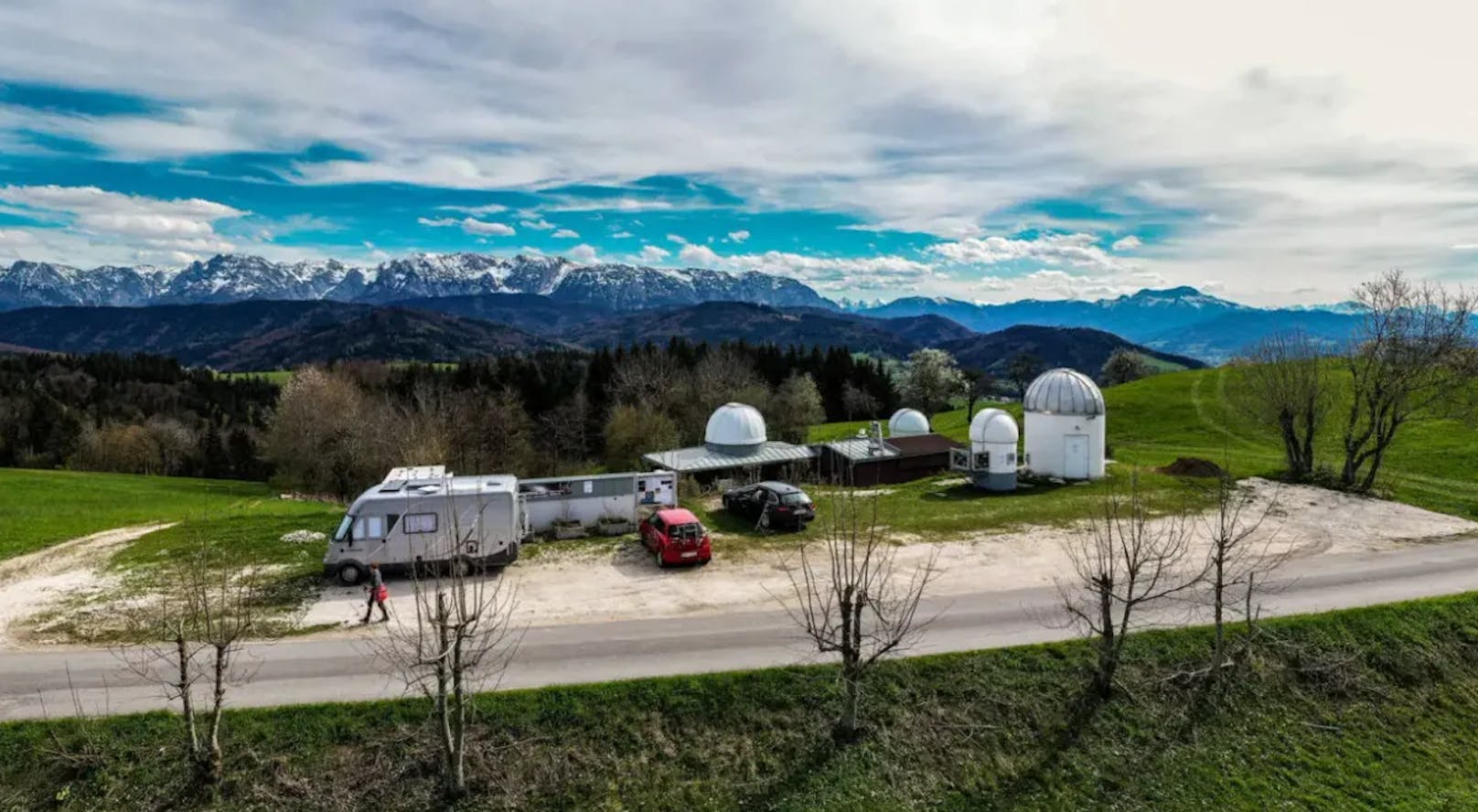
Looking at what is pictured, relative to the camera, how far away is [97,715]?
14.9 metres

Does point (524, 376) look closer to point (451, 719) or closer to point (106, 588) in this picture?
point (106, 588)

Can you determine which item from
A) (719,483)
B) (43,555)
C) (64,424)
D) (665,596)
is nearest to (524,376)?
(64,424)

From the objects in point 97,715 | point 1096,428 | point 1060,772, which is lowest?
point 1060,772

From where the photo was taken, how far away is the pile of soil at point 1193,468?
42.2 m

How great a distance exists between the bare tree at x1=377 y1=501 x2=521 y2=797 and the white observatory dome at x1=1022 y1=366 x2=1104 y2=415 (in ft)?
111

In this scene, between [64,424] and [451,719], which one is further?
[64,424]

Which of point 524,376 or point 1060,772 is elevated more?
point 524,376

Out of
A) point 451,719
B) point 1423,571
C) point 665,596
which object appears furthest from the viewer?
point 1423,571

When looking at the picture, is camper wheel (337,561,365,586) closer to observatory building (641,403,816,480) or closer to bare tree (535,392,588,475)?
observatory building (641,403,816,480)

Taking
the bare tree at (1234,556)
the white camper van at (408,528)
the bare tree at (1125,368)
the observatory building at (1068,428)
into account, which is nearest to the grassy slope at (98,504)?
the white camper van at (408,528)

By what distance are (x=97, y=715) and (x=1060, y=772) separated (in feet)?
64.1

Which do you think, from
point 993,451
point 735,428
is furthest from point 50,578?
point 993,451

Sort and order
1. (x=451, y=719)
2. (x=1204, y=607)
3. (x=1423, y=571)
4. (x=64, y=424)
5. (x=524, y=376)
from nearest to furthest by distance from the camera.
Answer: (x=451, y=719) < (x=1204, y=607) < (x=1423, y=571) < (x=64, y=424) < (x=524, y=376)

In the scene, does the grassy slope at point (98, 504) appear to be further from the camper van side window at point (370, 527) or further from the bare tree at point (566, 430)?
the bare tree at point (566, 430)
